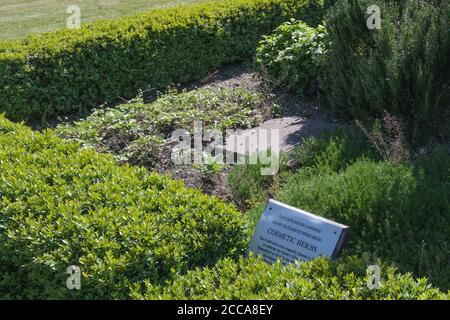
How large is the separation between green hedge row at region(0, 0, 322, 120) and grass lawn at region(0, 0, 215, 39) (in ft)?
16.4

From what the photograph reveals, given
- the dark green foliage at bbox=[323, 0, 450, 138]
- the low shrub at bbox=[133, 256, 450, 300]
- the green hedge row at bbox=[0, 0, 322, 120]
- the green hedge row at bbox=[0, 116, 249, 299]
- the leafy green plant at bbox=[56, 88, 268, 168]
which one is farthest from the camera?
the green hedge row at bbox=[0, 0, 322, 120]

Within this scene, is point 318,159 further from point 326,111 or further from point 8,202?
point 8,202

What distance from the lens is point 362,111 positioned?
6316 mm

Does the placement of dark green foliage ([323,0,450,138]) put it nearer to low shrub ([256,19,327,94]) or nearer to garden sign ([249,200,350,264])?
low shrub ([256,19,327,94])

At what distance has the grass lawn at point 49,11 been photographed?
1343cm

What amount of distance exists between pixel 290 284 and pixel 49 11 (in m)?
13.2

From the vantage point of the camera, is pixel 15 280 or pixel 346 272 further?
pixel 15 280

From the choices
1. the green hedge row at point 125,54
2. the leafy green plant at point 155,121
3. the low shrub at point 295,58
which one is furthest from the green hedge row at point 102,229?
the low shrub at point 295,58

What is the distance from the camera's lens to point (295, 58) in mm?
7656

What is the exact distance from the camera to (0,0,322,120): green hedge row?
25.4 ft

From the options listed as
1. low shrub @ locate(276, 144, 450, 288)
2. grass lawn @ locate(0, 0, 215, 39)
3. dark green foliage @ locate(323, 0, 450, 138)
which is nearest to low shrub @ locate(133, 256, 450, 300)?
low shrub @ locate(276, 144, 450, 288)
